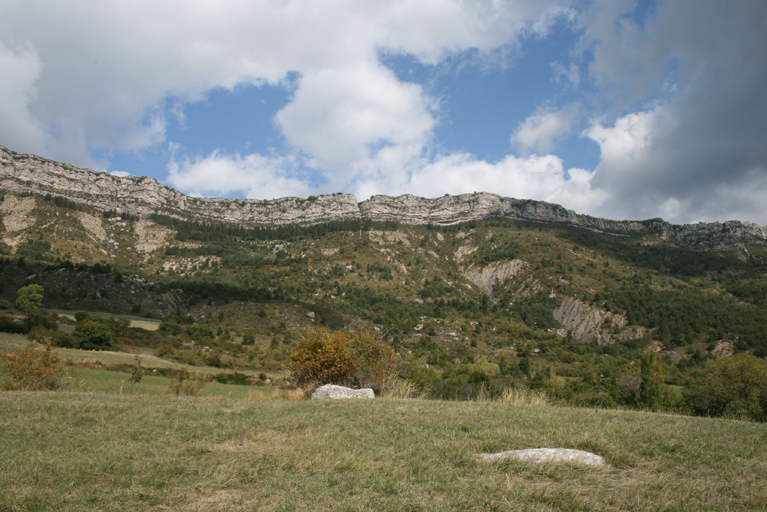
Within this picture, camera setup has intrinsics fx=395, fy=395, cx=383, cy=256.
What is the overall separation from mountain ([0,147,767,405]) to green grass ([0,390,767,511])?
52.9 ft

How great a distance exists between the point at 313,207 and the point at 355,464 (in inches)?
6581

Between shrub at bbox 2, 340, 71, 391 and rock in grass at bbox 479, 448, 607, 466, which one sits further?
shrub at bbox 2, 340, 71, 391

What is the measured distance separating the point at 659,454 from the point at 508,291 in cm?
10037

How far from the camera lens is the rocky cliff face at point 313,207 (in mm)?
125188

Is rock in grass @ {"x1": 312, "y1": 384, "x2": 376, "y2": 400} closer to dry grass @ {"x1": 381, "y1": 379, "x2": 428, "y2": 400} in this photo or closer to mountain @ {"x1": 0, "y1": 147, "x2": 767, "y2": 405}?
dry grass @ {"x1": 381, "y1": 379, "x2": 428, "y2": 400}

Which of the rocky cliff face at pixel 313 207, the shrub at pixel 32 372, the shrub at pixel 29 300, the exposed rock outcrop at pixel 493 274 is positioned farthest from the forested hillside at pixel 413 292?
the shrub at pixel 32 372

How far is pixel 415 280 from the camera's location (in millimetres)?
106562

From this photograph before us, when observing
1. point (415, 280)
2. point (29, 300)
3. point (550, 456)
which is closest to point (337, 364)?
point (550, 456)

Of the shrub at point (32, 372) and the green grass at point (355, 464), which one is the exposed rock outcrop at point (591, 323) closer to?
the green grass at point (355, 464)

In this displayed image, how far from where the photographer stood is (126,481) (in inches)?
196

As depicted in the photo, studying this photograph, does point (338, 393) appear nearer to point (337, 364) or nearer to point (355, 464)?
point (337, 364)

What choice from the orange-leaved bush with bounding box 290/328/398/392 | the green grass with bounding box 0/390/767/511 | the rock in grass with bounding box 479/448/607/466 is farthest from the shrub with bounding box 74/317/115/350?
the rock in grass with bounding box 479/448/607/466

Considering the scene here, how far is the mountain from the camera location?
63.6 metres

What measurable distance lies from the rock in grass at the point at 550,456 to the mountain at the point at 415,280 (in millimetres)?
17539
